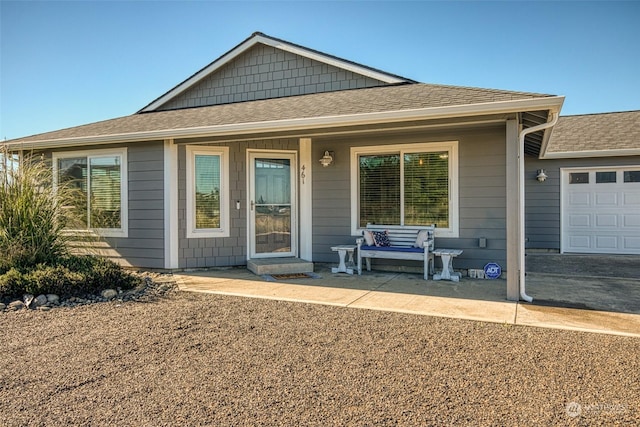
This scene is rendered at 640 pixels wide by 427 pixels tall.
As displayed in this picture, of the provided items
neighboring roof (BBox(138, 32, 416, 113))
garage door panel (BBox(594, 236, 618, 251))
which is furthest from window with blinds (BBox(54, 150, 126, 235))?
garage door panel (BBox(594, 236, 618, 251))

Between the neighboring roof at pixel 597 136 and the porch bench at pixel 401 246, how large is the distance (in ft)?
15.3

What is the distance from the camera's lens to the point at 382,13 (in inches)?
396

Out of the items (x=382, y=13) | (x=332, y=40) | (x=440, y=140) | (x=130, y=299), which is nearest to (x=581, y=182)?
(x=440, y=140)

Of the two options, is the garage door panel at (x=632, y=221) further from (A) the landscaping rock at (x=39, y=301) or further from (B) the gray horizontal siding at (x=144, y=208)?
(A) the landscaping rock at (x=39, y=301)

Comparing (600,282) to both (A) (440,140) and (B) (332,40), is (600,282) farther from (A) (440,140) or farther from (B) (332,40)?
(B) (332,40)

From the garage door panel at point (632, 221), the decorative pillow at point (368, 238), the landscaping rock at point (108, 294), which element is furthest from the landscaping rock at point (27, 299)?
the garage door panel at point (632, 221)

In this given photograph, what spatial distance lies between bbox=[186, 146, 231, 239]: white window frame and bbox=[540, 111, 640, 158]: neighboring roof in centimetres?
728

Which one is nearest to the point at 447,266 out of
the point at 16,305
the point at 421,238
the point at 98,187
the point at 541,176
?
the point at 421,238

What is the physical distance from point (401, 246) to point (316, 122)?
8.80ft

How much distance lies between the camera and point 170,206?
7301 mm

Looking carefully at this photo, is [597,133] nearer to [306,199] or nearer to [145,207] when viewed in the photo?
[306,199]

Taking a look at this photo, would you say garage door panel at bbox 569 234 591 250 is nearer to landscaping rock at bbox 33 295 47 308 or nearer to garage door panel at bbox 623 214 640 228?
garage door panel at bbox 623 214 640 228

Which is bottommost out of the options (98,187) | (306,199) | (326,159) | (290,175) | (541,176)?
(306,199)

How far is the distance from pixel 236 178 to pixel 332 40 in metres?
5.59
